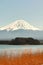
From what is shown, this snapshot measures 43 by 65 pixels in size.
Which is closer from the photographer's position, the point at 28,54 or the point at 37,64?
the point at 37,64

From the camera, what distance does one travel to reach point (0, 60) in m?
12.3

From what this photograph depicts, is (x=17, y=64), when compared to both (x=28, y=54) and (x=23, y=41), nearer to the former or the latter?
(x=28, y=54)

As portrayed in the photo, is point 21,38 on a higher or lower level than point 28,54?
higher

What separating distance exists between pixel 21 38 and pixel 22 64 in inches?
1178

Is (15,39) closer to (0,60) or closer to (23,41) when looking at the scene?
(23,41)

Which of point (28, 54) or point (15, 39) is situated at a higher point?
point (15, 39)

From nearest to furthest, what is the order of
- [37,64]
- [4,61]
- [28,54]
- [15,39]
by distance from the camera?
[37,64]
[4,61]
[28,54]
[15,39]

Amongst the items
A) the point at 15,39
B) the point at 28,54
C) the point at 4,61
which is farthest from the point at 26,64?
the point at 15,39

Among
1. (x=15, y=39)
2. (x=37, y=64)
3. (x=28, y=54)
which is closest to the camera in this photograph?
(x=37, y=64)

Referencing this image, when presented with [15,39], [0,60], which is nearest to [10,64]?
[0,60]

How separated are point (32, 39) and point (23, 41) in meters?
2.02

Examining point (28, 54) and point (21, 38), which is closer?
point (28, 54)

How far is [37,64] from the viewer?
36.4 feet

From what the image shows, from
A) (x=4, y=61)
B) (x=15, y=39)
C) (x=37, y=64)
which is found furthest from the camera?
(x=15, y=39)
